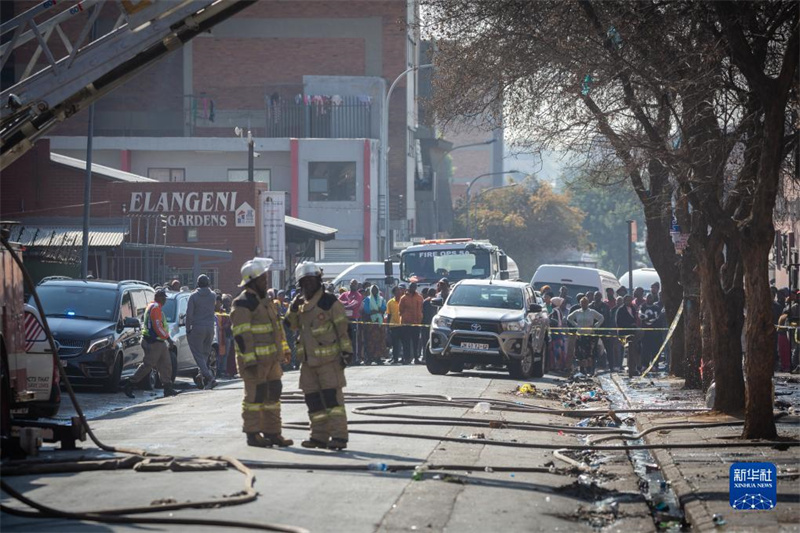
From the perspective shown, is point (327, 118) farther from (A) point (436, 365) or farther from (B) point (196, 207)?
(A) point (436, 365)

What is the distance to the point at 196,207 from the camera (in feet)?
137

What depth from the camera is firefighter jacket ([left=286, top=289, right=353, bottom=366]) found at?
12.0 meters

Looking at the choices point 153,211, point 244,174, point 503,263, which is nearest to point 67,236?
point 153,211

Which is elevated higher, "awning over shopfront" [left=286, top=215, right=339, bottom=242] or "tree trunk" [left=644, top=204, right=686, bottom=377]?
"awning over shopfront" [left=286, top=215, right=339, bottom=242]

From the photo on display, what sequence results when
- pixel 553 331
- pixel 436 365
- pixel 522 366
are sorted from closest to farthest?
pixel 522 366
pixel 436 365
pixel 553 331

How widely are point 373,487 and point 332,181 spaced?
5041 centimetres

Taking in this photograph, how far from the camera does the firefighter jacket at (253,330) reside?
11984 mm

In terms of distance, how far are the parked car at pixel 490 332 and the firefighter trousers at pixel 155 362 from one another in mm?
5785

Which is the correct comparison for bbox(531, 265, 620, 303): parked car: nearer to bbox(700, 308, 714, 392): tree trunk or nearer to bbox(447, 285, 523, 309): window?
bbox(447, 285, 523, 309): window

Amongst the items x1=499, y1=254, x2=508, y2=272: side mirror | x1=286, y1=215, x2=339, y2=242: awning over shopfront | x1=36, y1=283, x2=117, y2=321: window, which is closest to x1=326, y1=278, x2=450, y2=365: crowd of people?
x1=499, y1=254, x2=508, y2=272: side mirror

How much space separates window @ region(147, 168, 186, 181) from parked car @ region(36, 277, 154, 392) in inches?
1411

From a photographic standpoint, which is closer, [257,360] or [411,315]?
[257,360]

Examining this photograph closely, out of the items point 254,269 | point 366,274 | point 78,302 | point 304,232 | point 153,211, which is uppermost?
point 153,211

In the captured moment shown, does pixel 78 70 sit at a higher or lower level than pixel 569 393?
higher
